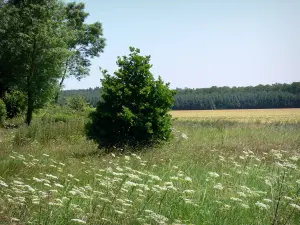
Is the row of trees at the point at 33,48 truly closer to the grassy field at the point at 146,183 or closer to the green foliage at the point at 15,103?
the green foliage at the point at 15,103

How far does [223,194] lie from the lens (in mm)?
5379

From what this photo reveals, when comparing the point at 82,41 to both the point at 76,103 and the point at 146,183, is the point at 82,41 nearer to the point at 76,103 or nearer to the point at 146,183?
the point at 76,103

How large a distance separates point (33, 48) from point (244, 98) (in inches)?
1814

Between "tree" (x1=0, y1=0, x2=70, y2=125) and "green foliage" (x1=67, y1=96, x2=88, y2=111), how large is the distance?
307 inches

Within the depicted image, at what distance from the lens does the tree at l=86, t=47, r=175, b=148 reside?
10570 millimetres

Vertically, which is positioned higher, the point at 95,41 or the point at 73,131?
the point at 95,41

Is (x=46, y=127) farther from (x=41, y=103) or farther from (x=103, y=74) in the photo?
(x=41, y=103)

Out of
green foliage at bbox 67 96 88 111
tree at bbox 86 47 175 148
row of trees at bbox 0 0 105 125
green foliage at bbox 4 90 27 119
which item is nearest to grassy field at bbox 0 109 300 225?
tree at bbox 86 47 175 148

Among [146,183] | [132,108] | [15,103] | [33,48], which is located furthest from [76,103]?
[146,183]

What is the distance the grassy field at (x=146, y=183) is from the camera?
422 centimetres

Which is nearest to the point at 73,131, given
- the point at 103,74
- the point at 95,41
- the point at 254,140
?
the point at 103,74

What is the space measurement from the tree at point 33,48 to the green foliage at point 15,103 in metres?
1.28

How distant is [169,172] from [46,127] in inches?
288

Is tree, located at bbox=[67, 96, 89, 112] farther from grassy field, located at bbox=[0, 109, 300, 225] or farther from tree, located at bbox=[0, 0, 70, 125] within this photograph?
grassy field, located at bbox=[0, 109, 300, 225]
